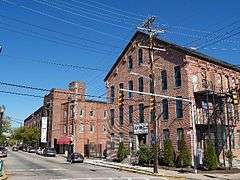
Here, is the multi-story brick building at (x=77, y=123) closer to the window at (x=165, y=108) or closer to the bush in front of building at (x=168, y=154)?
the window at (x=165, y=108)

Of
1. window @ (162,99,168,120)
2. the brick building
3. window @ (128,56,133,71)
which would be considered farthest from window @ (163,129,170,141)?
the brick building

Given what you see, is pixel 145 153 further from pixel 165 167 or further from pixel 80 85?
pixel 80 85

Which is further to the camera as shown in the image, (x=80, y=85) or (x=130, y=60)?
(x=80, y=85)

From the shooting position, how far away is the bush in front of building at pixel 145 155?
40.0 meters

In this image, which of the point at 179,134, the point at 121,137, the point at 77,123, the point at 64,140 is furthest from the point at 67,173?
the point at 64,140

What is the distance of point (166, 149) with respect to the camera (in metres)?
39.2

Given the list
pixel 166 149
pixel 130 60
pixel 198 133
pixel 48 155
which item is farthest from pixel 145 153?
pixel 48 155

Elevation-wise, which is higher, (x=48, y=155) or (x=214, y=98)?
(x=214, y=98)

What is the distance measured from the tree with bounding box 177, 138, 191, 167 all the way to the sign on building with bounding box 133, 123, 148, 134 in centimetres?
708

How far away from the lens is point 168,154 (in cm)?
3884

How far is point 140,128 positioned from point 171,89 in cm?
644

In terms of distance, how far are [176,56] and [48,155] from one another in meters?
35.3

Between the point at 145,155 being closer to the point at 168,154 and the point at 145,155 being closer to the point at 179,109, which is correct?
the point at 168,154

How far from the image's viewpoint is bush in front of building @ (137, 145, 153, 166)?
131 feet
